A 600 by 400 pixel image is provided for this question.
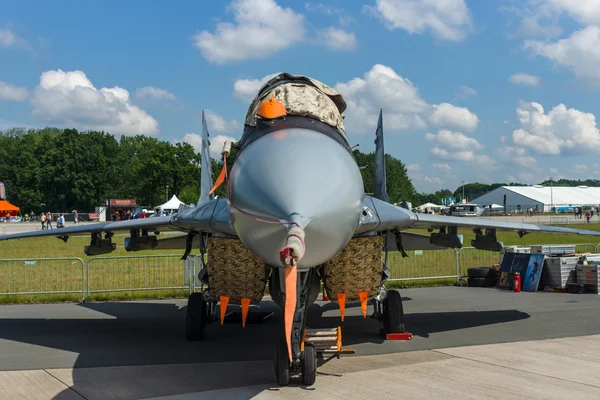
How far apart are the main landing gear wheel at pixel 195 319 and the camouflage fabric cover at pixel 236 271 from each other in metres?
1.77

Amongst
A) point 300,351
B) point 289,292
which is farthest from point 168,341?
point 289,292

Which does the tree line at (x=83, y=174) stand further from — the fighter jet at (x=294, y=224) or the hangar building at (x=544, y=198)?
the fighter jet at (x=294, y=224)

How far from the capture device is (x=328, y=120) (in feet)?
22.1

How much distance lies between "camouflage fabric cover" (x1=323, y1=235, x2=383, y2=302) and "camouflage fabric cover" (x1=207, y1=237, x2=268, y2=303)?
36.6 inches

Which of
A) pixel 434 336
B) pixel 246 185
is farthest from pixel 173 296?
pixel 246 185

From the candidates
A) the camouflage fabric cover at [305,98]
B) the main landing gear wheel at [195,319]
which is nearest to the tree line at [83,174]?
the main landing gear wheel at [195,319]

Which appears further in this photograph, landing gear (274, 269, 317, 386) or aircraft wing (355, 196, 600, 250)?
aircraft wing (355, 196, 600, 250)

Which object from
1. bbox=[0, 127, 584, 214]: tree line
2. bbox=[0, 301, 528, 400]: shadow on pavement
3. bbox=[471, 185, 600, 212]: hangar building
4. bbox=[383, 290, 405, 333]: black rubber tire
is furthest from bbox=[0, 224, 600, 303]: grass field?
bbox=[471, 185, 600, 212]: hangar building

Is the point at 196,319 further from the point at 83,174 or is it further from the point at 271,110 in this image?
the point at 83,174

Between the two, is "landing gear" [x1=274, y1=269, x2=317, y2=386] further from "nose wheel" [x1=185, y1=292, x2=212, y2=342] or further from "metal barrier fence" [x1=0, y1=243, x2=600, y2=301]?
"metal barrier fence" [x1=0, y1=243, x2=600, y2=301]

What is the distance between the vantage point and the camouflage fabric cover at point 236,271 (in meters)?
8.14

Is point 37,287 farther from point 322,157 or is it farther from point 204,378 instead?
point 322,157

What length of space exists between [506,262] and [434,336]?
28.6 feet

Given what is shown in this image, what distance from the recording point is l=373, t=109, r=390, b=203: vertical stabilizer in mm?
11516
